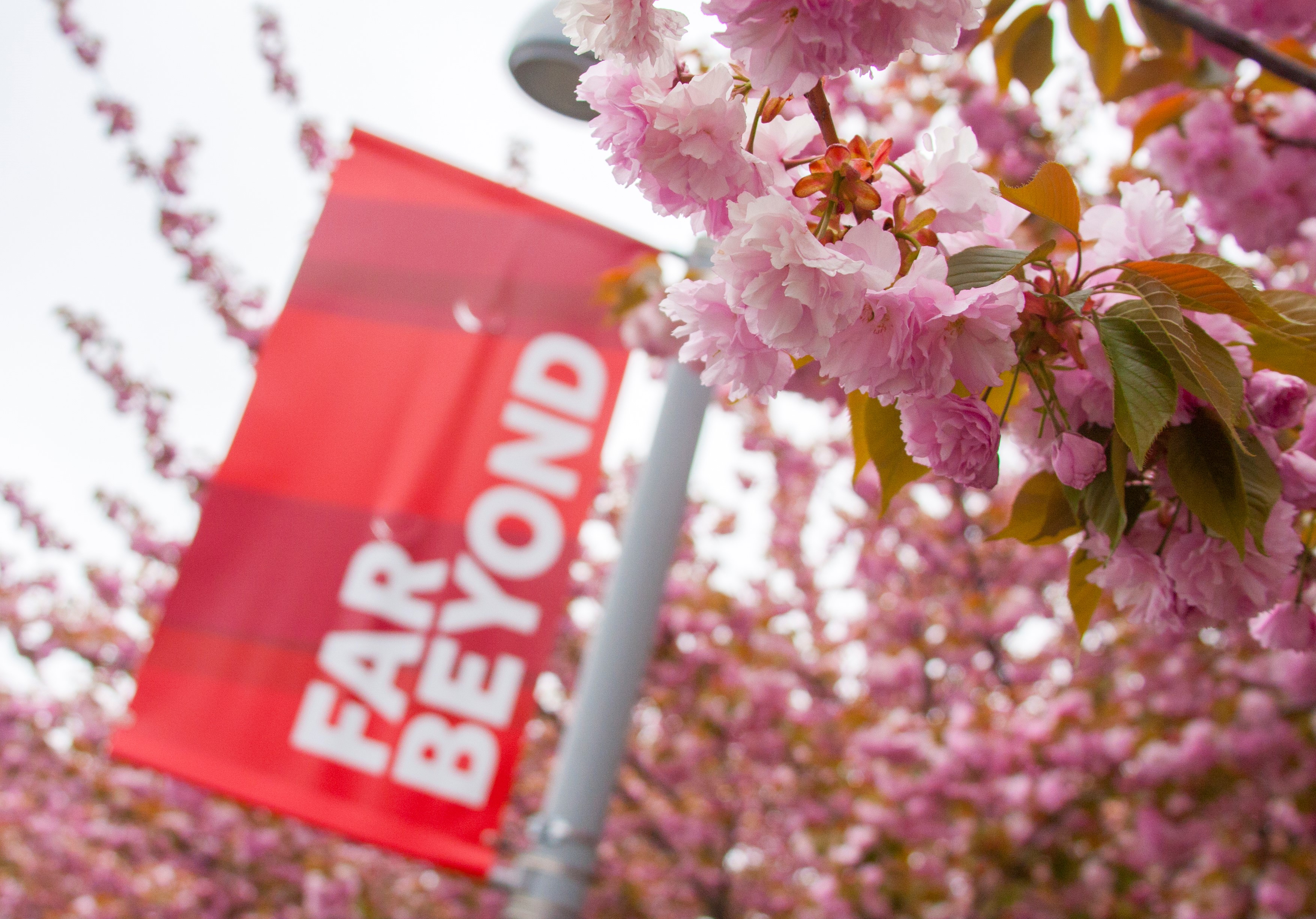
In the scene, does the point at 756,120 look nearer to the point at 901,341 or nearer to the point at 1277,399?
the point at 901,341

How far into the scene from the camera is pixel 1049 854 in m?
3.72

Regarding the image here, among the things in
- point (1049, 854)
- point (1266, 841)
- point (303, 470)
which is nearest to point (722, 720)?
point (1049, 854)

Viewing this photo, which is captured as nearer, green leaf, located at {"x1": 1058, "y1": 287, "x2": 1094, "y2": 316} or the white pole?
green leaf, located at {"x1": 1058, "y1": 287, "x2": 1094, "y2": 316}

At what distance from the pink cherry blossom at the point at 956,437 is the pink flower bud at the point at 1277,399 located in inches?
9.7

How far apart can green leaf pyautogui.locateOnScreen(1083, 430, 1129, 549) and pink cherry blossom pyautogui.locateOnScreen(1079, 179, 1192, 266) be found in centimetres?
17

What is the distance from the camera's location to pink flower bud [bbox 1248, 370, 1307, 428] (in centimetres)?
78

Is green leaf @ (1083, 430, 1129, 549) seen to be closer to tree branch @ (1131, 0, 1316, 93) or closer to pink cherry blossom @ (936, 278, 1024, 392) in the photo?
pink cherry blossom @ (936, 278, 1024, 392)

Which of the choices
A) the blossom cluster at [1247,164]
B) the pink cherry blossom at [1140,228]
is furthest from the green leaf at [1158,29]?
the pink cherry blossom at [1140,228]

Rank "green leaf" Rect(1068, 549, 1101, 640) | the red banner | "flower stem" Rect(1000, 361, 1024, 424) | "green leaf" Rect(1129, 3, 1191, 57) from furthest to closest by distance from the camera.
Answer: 1. the red banner
2. "green leaf" Rect(1129, 3, 1191, 57)
3. "green leaf" Rect(1068, 549, 1101, 640)
4. "flower stem" Rect(1000, 361, 1024, 424)

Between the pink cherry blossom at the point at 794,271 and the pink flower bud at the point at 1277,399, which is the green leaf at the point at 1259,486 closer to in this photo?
the pink flower bud at the point at 1277,399

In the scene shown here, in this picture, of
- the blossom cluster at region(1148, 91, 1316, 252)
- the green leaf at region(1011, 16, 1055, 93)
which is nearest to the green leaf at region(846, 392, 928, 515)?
the green leaf at region(1011, 16, 1055, 93)

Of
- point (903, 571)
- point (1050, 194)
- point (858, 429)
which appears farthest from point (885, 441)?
point (903, 571)

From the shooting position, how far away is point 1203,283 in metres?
0.70

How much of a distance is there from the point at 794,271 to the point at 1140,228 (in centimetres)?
40
